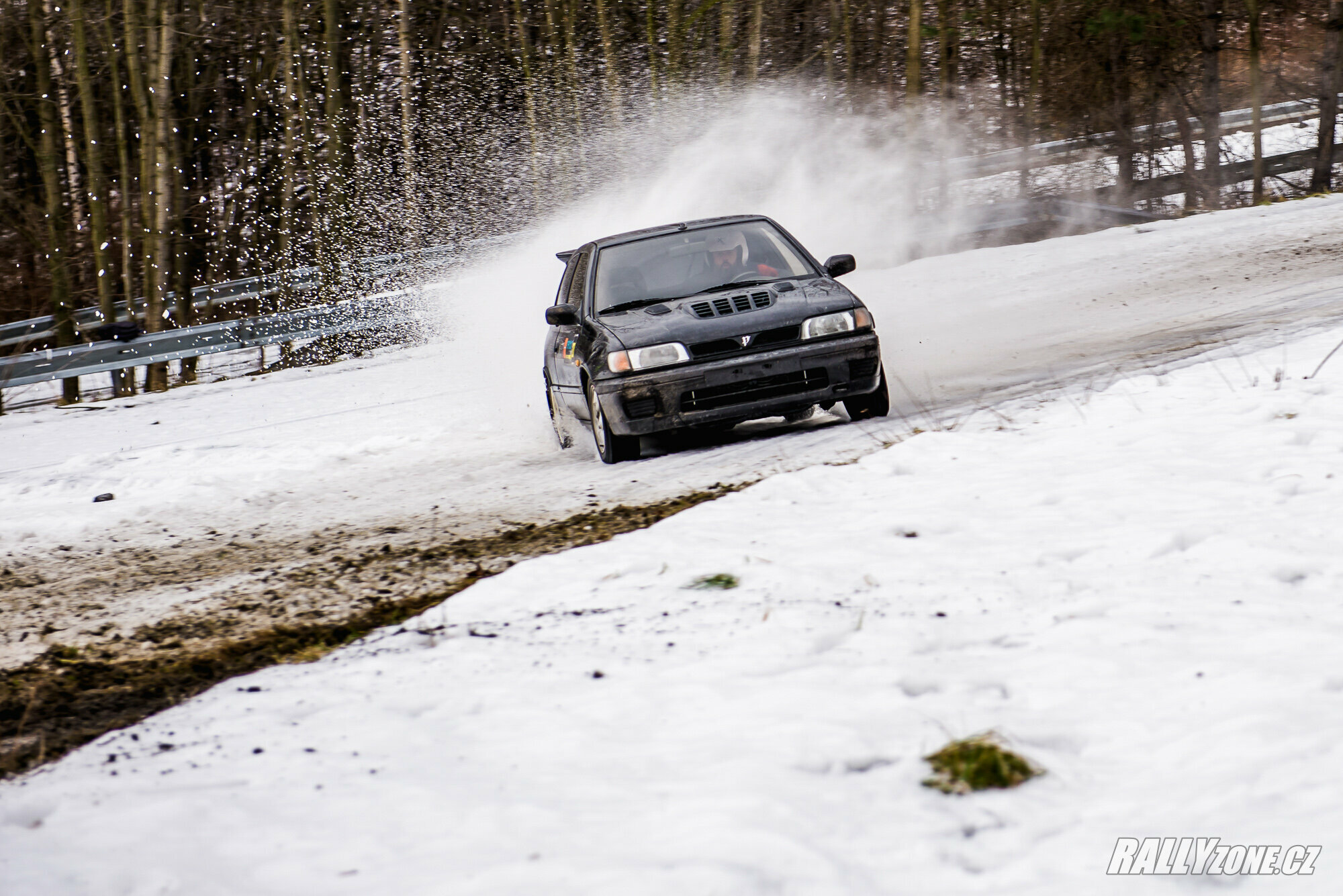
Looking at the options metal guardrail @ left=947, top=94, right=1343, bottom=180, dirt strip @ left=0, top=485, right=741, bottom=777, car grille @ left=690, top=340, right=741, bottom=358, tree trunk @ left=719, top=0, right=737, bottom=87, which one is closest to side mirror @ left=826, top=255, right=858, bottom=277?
car grille @ left=690, top=340, right=741, bottom=358

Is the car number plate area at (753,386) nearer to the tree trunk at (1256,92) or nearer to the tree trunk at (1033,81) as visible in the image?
the tree trunk at (1256,92)

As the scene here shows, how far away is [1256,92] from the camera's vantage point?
1944 cm

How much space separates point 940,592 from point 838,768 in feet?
3.88

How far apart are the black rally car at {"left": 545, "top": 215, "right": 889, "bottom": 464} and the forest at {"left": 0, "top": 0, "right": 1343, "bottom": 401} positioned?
11.3 metres

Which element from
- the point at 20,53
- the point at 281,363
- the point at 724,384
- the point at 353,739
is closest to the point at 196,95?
the point at 20,53

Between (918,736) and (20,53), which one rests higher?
(20,53)

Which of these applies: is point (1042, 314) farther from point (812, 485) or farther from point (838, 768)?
point (838, 768)

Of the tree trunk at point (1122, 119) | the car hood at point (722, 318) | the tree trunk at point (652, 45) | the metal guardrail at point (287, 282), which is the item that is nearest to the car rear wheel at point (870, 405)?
the car hood at point (722, 318)

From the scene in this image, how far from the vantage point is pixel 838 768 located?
2717mm

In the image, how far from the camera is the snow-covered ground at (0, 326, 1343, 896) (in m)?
2.37

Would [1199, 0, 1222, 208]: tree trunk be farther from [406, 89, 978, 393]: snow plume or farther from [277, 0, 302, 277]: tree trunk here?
[277, 0, 302, 277]: tree trunk

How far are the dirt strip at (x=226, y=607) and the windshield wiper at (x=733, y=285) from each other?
1937mm

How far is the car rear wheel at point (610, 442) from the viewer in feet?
22.5

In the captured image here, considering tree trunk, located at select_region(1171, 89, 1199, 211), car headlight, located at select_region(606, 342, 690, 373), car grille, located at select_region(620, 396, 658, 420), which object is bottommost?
car grille, located at select_region(620, 396, 658, 420)
